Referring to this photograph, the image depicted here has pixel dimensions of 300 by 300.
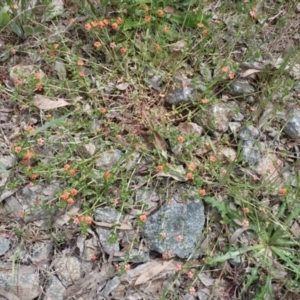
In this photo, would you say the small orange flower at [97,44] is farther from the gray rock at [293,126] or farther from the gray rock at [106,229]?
the gray rock at [293,126]

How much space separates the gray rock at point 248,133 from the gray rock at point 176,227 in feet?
1.45

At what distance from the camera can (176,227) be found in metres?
2.27

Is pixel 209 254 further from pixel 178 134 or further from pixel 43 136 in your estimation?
pixel 43 136

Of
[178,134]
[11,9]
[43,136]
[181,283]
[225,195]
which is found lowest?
[181,283]

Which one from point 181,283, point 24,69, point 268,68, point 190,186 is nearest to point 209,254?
point 181,283

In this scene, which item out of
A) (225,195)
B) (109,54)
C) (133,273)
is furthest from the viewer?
(109,54)

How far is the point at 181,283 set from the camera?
88.3 inches

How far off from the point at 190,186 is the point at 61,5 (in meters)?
1.24

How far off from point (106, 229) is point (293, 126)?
1.10 meters

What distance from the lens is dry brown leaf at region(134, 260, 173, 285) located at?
221 centimetres

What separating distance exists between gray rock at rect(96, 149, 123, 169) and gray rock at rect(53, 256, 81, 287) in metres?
0.45

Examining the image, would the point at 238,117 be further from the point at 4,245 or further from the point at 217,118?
the point at 4,245

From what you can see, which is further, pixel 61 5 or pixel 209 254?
pixel 61 5

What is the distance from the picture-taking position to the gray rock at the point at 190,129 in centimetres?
247
